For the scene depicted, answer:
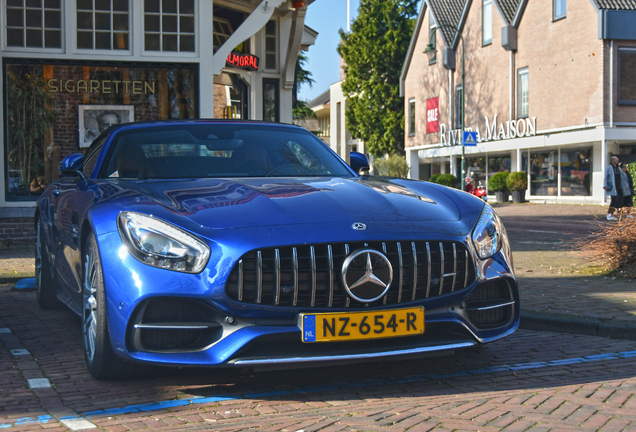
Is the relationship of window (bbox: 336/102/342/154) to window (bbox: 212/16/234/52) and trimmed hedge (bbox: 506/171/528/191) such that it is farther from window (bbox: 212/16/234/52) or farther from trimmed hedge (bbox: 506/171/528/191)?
window (bbox: 212/16/234/52)

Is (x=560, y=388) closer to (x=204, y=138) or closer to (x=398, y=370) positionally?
(x=398, y=370)

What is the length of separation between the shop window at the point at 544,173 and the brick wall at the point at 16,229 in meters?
24.6

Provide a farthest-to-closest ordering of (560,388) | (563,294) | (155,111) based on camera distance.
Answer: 1. (155,111)
2. (563,294)
3. (560,388)

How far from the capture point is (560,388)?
3.81 metres

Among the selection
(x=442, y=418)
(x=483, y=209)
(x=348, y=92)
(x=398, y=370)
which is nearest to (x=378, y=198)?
(x=483, y=209)

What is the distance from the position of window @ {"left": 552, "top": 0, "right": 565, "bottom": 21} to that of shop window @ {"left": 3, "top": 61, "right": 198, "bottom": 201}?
22.1 meters

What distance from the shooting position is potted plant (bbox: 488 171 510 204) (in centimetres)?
3269

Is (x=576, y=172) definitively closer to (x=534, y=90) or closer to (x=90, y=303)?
(x=534, y=90)

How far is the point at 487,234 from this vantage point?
402cm

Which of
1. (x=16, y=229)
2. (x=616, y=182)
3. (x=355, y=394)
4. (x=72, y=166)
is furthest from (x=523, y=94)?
(x=355, y=394)

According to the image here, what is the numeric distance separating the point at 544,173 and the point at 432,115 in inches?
400

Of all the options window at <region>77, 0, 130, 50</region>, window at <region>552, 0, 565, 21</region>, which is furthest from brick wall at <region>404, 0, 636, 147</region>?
window at <region>77, 0, 130, 50</region>

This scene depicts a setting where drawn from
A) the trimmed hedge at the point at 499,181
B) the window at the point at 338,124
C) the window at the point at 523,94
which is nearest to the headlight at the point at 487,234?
the trimmed hedge at the point at 499,181

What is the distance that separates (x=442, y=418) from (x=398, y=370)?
0.95m
